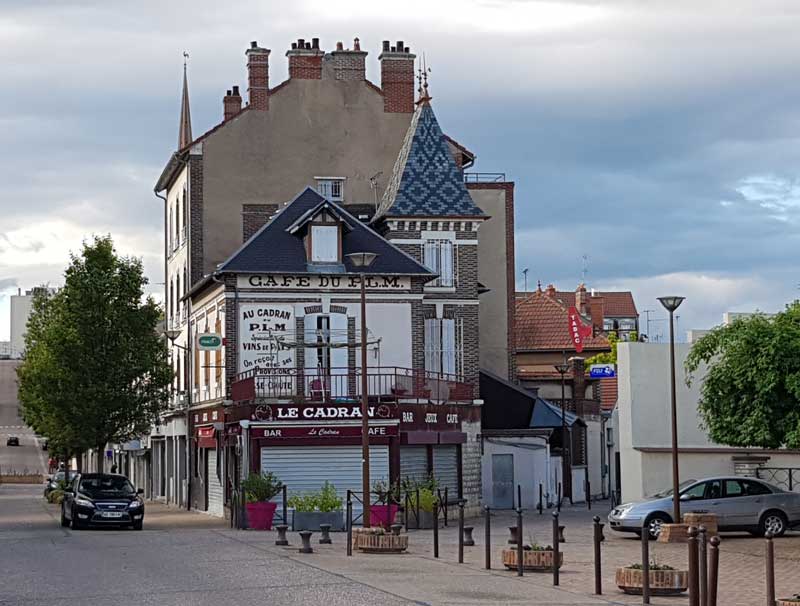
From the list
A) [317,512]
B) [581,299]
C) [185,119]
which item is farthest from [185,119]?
[317,512]

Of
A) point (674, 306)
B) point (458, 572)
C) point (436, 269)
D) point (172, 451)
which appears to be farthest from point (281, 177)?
point (458, 572)

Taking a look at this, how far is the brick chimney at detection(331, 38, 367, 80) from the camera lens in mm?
51781

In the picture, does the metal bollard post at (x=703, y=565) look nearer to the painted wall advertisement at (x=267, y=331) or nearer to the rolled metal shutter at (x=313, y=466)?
the rolled metal shutter at (x=313, y=466)

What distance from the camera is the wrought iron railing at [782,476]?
35.2 meters

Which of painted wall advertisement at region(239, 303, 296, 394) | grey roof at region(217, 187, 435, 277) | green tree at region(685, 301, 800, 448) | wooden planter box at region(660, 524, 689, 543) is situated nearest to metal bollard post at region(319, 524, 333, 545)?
wooden planter box at region(660, 524, 689, 543)

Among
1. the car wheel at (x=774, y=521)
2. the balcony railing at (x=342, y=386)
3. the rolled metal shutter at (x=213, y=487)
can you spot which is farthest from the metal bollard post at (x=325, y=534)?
the rolled metal shutter at (x=213, y=487)

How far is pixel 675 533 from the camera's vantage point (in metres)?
29.5

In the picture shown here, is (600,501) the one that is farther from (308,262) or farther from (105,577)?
(105,577)

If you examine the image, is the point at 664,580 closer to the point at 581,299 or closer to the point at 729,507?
the point at 729,507

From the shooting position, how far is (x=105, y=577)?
850 inches

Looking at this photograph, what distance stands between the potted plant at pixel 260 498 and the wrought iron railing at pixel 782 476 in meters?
12.4

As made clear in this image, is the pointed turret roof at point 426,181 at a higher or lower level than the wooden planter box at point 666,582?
higher

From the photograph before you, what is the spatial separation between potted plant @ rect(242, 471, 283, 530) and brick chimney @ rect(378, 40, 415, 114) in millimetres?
19181

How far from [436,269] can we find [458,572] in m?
24.1
